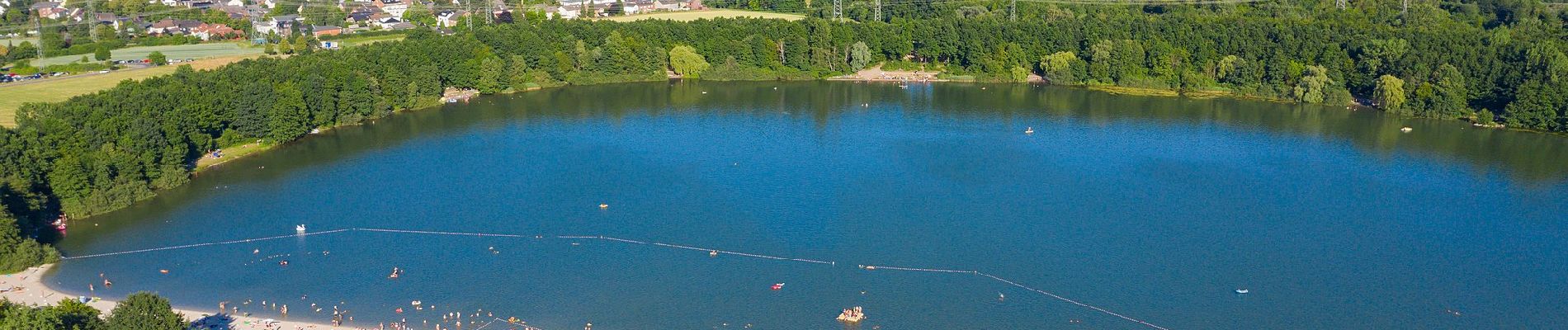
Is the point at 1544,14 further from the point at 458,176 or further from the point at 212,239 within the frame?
the point at 212,239

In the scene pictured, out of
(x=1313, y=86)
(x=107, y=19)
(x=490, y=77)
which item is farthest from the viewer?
(x=107, y=19)

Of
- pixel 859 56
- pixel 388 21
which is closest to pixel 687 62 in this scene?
pixel 859 56

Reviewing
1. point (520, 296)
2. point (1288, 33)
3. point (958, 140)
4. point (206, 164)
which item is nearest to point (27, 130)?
point (206, 164)

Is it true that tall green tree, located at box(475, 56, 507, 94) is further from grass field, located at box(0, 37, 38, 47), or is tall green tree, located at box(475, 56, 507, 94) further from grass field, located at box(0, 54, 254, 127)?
grass field, located at box(0, 37, 38, 47)

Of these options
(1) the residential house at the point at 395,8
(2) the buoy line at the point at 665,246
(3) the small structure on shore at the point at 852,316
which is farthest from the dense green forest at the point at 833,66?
(3) the small structure on shore at the point at 852,316

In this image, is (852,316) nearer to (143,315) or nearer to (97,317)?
(143,315)

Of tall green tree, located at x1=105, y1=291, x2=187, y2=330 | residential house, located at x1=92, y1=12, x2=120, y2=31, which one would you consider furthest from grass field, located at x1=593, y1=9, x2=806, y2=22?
tall green tree, located at x1=105, y1=291, x2=187, y2=330
